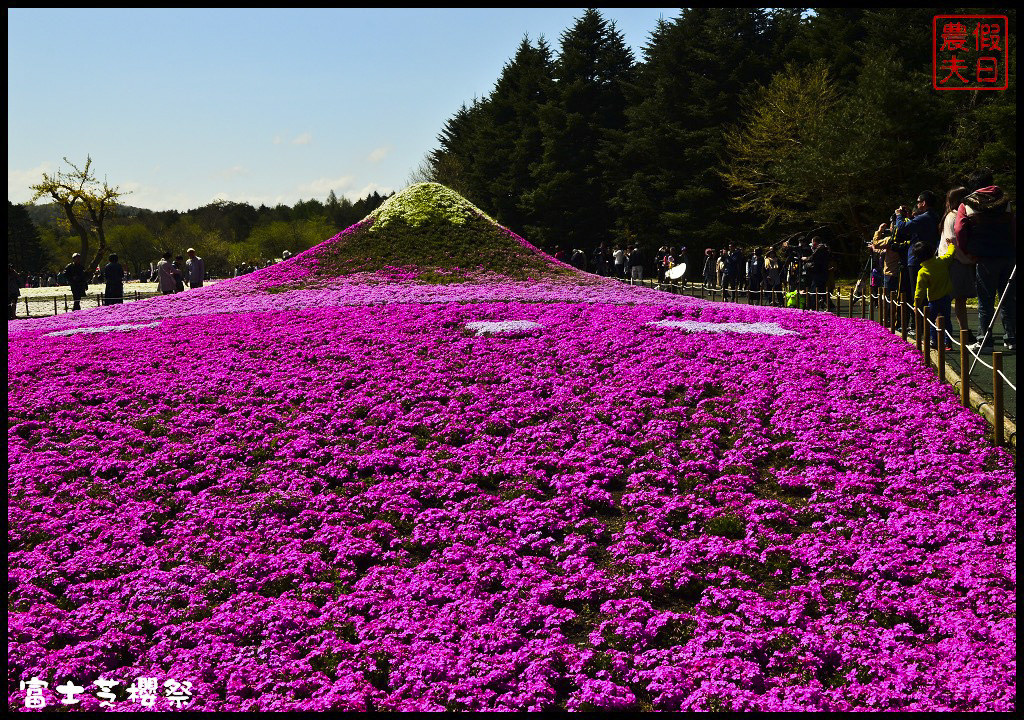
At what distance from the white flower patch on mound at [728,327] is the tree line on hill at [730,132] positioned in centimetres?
1803

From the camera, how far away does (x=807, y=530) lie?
8.87m

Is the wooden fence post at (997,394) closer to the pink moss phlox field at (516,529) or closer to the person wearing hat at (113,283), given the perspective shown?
the pink moss phlox field at (516,529)

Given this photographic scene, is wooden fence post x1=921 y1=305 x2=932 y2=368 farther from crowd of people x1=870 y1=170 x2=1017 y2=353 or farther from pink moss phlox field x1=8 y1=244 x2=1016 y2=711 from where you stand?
pink moss phlox field x1=8 y1=244 x2=1016 y2=711

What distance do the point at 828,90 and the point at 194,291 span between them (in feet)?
113

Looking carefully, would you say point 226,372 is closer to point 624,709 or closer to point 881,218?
point 624,709

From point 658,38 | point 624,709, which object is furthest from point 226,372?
point 658,38

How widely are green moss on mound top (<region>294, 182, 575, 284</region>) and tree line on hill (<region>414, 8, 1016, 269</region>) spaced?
16.4 m

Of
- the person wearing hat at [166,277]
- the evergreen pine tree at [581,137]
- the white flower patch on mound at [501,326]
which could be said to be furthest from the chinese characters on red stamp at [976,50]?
the evergreen pine tree at [581,137]

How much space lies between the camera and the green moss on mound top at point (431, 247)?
2827cm

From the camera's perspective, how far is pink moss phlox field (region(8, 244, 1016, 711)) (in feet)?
21.8

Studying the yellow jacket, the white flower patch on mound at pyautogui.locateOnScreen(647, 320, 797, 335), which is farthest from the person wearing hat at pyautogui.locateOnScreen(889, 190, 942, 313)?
the white flower patch on mound at pyautogui.locateOnScreen(647, 320, 797, 335)

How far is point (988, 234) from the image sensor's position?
12977mm

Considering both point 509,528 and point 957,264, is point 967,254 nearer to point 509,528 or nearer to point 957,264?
point 957,264

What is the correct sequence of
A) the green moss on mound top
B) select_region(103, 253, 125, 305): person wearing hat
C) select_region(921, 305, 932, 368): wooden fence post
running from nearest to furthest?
1. select_region(921, 305, 932, 368): wooden fence post
2. the green moss on mound top
3. select_region(103, 253, 125, 305): person wearing hat
